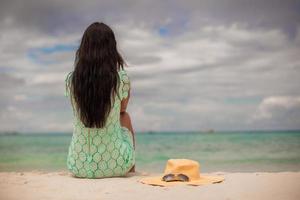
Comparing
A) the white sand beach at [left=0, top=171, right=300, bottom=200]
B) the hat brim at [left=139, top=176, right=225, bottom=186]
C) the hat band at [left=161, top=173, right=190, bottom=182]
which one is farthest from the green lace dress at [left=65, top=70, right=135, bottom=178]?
the hat band at [left=161, top=173, right=190, bottom=182]

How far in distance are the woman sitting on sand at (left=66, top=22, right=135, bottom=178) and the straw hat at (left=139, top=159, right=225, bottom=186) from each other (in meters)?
0.39

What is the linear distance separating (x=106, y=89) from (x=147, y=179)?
83 centimetres

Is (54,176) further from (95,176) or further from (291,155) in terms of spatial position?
(291,155)

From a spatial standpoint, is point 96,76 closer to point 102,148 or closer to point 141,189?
point 102,148

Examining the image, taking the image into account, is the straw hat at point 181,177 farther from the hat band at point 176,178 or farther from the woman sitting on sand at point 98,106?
the woman sitting on sand at point 98,106

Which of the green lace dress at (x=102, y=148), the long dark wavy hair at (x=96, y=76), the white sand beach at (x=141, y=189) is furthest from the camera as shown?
the green lace dress at (x=102, y=148)

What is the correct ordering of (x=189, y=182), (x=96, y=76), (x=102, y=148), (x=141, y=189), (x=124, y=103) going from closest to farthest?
(x=141, y=189)
(x=189, y=182)
(x=96, y=76)
(x=102, y=148)
(x=124, y=103)

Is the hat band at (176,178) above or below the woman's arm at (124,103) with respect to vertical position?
below

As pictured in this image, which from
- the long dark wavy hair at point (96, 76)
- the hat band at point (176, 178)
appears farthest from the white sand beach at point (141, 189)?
the long dark wavy hair at point (96, 76)

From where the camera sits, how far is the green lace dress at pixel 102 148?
13.4ft

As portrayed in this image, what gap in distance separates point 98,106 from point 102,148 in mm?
396

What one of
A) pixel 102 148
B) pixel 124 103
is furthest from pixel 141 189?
pixel 124 103

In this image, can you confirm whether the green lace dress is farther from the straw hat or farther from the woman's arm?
the straw hat

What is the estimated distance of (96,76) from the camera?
3.95m
